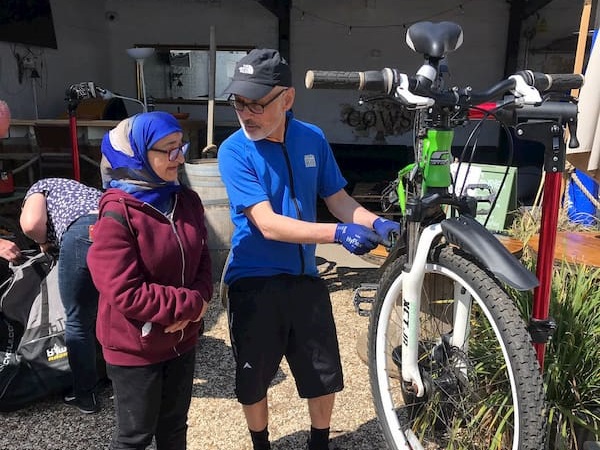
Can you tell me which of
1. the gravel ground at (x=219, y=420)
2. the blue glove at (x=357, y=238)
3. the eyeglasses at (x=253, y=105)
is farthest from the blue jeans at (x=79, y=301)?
the blue glove at (x=357, y=238)

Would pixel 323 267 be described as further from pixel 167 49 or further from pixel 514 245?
pixel 167 49

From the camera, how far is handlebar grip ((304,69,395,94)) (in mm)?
1535

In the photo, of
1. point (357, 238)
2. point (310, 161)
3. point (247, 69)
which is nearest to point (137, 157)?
point (247, 69)

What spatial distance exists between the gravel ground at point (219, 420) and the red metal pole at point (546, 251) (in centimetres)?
120

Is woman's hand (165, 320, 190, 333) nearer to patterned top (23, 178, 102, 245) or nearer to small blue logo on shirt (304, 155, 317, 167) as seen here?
small blue logo on shirt (304, 155, 317, 167)

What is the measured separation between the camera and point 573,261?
264 cm

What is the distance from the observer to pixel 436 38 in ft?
5.07

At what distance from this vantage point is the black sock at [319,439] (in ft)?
7.32

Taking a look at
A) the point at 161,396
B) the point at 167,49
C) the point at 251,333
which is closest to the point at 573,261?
the point at 251,333

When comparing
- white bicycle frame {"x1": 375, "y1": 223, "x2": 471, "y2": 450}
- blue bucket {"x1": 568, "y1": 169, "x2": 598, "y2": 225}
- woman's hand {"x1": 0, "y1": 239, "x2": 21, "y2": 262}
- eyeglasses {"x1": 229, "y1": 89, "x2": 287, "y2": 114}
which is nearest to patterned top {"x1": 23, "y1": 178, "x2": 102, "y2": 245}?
woman's hand {"x1": 0, "y1": 239, "x2": 21, "y2": 262}

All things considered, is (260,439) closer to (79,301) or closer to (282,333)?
(282,333)

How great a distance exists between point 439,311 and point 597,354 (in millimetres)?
580

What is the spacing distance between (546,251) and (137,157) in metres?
1.25

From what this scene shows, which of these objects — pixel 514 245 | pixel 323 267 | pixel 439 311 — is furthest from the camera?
pixel 323 267
